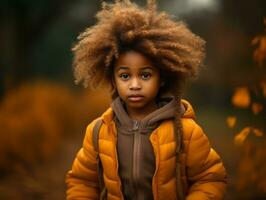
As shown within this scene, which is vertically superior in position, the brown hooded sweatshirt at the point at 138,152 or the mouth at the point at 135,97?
the mouth at the point at 135,97

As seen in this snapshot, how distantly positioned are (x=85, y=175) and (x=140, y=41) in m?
0.95

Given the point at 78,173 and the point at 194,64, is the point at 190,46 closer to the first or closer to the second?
the point at 194,64

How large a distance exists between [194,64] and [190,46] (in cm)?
11

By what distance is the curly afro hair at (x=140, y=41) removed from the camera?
12.9 feet

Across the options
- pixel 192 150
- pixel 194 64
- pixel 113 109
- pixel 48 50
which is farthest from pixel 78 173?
pixel 48 50

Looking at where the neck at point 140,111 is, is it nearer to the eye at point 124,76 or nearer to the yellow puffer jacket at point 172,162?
the yellow puffer jacket at point 172,162

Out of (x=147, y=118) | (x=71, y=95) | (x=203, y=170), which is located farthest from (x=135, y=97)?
(x=71, y=95)

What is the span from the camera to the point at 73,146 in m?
9.87

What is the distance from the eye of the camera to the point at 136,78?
154 inches

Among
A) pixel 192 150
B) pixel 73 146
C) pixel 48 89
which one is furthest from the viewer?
pixel 48 89

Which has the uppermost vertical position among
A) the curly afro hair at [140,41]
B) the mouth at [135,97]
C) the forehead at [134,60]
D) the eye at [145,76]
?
the curly afro hair at [140,41]

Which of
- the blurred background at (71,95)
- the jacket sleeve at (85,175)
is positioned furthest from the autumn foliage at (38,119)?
the jacket sleeve at (85,175)

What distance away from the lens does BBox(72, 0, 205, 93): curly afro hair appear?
12.9 feet

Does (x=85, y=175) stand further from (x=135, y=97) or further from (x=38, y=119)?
(x=38, y=119)
